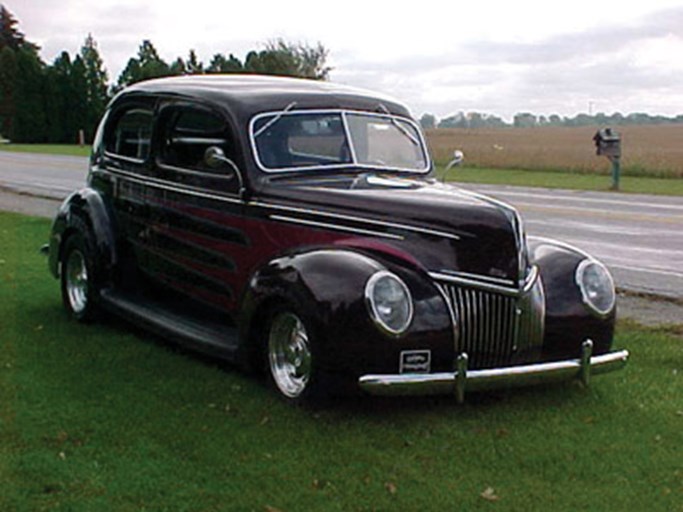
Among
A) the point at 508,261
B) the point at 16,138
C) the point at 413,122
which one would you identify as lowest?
the point at 16,138

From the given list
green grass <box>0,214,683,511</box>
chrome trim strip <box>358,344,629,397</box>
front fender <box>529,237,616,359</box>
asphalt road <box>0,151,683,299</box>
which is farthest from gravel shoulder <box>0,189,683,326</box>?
chrome trim strip <box>358,344,629,397</box>

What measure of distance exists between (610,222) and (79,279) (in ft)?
34.3

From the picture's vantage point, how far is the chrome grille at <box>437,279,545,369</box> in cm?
595

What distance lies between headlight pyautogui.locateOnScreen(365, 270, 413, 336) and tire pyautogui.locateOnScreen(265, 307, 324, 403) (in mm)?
390

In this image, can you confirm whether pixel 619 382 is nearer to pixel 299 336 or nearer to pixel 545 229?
pixel 299 336

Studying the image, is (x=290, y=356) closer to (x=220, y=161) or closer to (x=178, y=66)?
(x=220, y=161)

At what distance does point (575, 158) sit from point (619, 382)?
31.8 meters

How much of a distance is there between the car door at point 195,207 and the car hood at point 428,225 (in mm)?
585

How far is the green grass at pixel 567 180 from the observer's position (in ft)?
83.0

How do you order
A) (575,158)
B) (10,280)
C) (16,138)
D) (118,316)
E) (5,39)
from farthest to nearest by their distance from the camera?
(5,39), (16,138), (575,158), (10,280), (118,316)

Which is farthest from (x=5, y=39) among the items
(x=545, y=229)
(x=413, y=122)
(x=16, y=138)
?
Result: (x=413, y=122)

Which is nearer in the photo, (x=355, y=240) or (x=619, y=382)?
(x=355, y=240)

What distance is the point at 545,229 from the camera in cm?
1588

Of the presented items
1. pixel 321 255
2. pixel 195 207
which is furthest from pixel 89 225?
pixel 321 255
